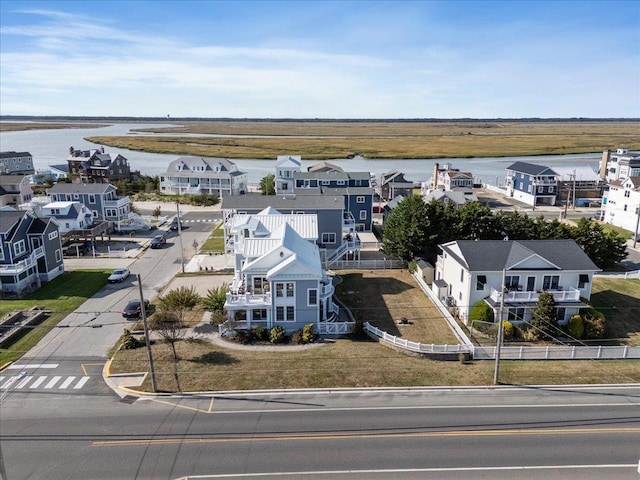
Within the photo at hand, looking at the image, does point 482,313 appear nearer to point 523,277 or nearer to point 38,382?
point 523,277

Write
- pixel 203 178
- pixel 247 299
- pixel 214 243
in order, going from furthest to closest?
pixel 203 178
pixel 214 243
pixel 247 299

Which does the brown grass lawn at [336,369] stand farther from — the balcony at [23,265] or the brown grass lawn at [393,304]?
the balcony at [23,265]

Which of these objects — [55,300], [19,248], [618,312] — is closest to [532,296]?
[618,312]

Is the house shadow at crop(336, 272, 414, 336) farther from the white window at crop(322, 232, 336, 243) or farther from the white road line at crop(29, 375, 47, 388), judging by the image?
the white road line at crop(29, 375, 47, 388)

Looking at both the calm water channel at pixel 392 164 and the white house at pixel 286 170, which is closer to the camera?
the white house at pixel 286 170

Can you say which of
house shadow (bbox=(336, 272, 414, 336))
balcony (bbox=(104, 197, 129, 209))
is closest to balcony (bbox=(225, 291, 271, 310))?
house shadow (bbox=(336, 272, 414, 336))

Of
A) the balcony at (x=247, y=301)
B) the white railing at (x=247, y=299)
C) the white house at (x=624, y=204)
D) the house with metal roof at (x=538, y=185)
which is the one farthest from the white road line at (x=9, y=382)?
the house with metal roof at (x=538, y=185)
